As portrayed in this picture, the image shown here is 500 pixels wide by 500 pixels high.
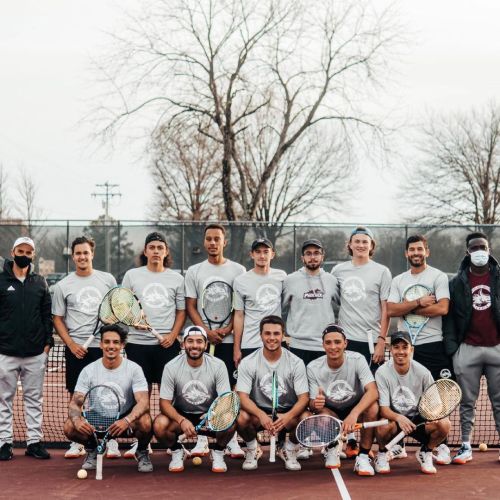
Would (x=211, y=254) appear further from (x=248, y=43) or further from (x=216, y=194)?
(x=216, y=194)

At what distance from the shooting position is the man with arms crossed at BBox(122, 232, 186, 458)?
7156 mm

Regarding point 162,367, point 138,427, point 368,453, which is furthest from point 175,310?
point 368,453

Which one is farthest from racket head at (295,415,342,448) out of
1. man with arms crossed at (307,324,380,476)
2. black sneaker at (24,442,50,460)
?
black sneaker at (24,442,50,460)

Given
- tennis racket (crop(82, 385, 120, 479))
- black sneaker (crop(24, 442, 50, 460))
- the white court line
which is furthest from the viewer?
black sneaker (crop(24, 442, 50, 460))

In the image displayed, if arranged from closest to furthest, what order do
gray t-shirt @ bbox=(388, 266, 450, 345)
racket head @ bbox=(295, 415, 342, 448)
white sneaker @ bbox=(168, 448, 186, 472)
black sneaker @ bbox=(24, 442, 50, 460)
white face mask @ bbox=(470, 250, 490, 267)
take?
racket head @ bbox=(295, 415, 342, 448) → white sneaker @ bbox=(168, 448, 186, 472) → white face mask @ bbox=(470, 250, 490, 267) → gray t-shirt @ bbox=(388, 266, 450, 345) → black sneaker @ bbox=(24, 442, 50, 460)

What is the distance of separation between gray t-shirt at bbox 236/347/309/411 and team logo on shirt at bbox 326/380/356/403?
8.7 inches

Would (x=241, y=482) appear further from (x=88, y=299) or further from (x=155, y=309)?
(x=88, y=299)

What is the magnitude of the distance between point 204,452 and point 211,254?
1.85 metres

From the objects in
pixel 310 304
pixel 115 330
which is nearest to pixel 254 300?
pixel 310 304

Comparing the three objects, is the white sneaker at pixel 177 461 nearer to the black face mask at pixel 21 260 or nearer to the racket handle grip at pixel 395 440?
the racket handle grip at pixel 395 440

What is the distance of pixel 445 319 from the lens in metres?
7.07

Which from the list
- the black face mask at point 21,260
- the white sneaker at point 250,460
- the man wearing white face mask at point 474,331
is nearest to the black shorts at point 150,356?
the white sneaker at point 250,460

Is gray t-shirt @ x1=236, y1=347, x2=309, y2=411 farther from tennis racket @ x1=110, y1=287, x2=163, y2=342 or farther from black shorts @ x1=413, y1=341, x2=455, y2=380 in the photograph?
black shorts @ x1=413, y1=341, x2=455, y2=380

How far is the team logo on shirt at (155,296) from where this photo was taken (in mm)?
7152
